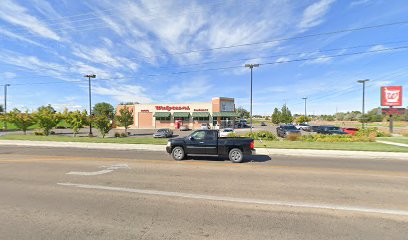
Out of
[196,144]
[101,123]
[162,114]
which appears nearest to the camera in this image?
[196,144]

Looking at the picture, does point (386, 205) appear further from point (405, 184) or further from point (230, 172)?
point (230, 172)

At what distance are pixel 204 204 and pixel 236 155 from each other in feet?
18.7

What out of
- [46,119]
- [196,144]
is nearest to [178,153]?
[196,144]

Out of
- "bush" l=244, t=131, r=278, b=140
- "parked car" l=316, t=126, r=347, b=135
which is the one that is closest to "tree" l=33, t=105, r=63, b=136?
"bush" l=244, t=131, r=278, b=140

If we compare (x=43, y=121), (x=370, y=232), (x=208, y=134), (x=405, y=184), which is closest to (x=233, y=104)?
(x=43, y=121)

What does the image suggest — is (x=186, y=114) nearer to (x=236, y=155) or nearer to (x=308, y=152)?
(x=308, y=152)

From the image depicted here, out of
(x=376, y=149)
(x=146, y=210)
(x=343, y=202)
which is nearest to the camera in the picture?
(x=146, y=210)

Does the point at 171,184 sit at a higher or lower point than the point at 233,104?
lower

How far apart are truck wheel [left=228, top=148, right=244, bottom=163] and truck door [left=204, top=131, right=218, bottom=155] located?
83cm

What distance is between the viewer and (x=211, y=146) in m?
10.7

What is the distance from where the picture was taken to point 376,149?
13.5 metres

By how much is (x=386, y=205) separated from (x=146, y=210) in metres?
5.53

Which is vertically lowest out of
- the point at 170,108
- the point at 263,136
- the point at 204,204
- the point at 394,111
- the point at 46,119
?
the point at 204,204

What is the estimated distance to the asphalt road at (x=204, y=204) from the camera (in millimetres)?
3676
